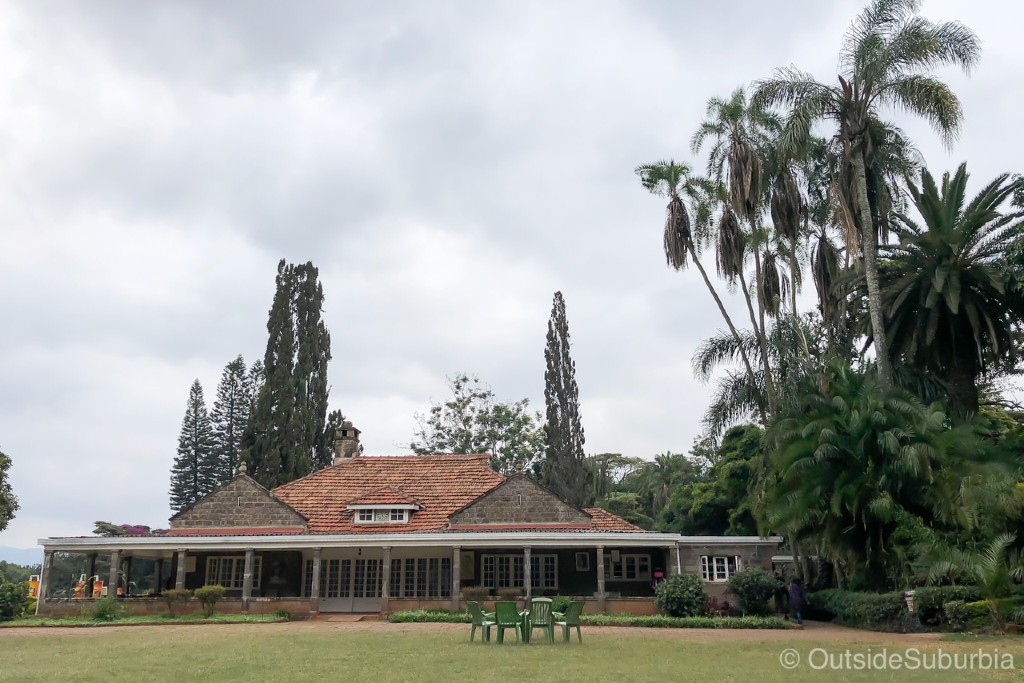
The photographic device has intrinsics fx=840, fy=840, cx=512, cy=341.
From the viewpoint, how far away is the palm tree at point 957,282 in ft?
74.3

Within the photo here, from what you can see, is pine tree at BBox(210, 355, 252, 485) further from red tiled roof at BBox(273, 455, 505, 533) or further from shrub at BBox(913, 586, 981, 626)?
shrub at BBox(913, 586, 981, 626)

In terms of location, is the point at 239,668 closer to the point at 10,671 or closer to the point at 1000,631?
the point at 10,671

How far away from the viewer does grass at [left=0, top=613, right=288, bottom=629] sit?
21609 mm

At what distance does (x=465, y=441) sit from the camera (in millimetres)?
49500

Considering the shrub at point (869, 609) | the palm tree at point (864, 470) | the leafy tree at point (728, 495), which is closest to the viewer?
the shrub at point (869, 609)

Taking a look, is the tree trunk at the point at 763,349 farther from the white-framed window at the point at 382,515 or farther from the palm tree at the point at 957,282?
the white-framed window at the point at 382,515

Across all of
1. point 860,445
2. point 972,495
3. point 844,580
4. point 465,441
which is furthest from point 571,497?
point 972,495

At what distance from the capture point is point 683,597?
22.1 metres

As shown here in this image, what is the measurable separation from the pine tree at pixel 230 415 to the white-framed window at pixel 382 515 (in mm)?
27052

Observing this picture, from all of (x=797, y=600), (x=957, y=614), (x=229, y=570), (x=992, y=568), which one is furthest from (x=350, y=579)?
(x=992, y=568)

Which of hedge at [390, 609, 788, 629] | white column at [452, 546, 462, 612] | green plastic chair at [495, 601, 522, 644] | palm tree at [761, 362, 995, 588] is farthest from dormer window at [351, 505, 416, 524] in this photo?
green plastic chair at [495, 601, 522, 644]

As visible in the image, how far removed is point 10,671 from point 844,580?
20.6 m

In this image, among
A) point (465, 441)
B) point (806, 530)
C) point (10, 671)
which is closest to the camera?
point (10, 671)

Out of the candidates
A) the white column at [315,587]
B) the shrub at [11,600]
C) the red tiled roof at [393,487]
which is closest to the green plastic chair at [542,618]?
the white column at [315,587]
